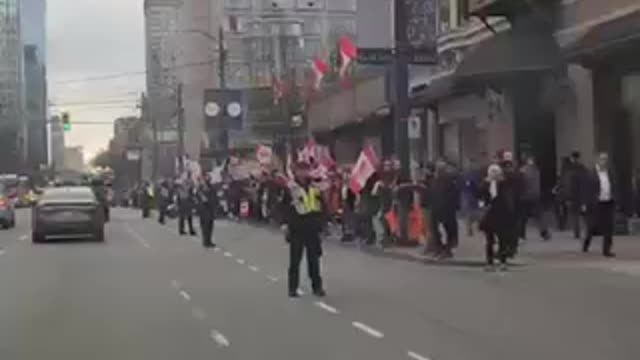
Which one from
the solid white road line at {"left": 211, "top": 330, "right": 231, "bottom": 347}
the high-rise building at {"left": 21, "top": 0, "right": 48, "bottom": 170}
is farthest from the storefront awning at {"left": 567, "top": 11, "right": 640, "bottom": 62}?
the high-rise building at {"left": 21, "top": 0, "right": 48, "bottom": 170}

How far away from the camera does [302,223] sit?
15.5 metres

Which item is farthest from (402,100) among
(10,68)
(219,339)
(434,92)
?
(10,68)

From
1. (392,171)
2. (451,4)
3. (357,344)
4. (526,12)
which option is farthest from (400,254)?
(451,4)

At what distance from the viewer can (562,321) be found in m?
12.6

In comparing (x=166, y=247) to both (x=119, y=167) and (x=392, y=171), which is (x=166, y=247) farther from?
(x=119, y=167)

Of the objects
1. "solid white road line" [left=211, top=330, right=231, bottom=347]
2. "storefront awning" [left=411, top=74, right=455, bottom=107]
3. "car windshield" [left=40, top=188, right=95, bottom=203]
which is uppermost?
"storefront awning" [left=411, top=74, right=455, bottom=107]

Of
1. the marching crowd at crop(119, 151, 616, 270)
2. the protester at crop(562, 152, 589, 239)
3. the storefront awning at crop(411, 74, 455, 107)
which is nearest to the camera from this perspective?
the marching crowd at crop(119, 151, 616, 270)

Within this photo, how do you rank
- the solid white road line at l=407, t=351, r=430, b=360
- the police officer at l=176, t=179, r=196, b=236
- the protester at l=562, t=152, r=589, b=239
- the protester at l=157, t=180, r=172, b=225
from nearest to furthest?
1. the solid white road line at l=407, t=351, r=430, b=360
2. the protester at l=562, t=152, r=589, b=239
3. the police officer at l=176, t=179, r=196, b=236
4. the protester at l=157, t=180, r=172, b=225

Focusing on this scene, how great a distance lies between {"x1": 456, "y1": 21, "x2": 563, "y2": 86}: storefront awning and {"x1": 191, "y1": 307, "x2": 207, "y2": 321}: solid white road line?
576 inches

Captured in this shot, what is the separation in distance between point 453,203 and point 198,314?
8471 mm

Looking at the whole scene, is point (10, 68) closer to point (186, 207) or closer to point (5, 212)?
point (5, 212)

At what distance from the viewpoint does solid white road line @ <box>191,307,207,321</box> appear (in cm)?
1361

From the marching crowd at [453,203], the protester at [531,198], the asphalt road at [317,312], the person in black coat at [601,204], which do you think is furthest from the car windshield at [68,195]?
the person in black coat at [601,204]

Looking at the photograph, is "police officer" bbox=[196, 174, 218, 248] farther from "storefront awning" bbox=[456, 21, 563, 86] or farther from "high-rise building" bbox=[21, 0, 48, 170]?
"high-rise building" bbox=[21, 0, 48, 170]
